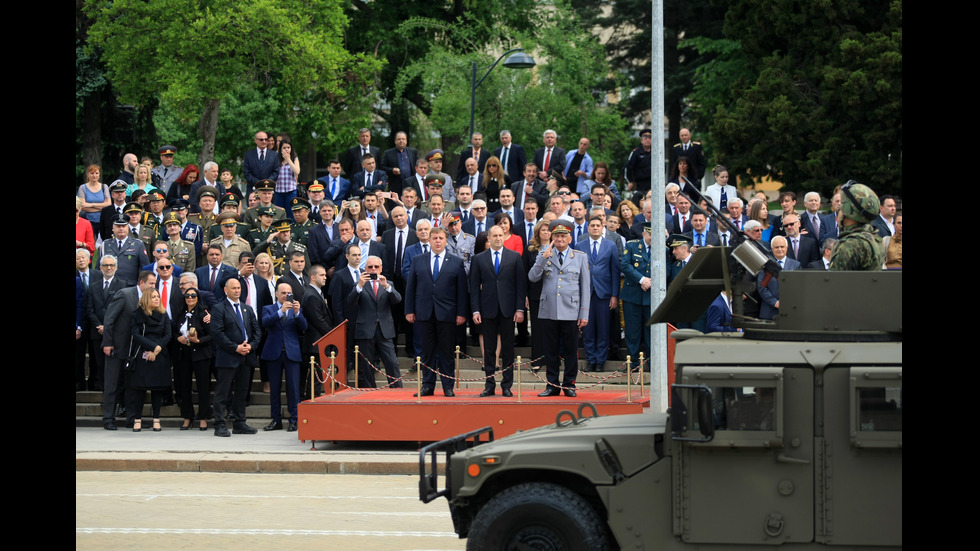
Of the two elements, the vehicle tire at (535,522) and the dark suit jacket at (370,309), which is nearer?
the vehicle tire at (535,522)

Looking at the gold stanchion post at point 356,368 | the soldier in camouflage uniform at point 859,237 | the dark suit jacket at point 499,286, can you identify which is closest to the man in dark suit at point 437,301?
the dark suit jacket at point 499,286

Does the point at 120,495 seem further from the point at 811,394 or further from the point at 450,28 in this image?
the point at 450,28

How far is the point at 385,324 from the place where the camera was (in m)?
17.7

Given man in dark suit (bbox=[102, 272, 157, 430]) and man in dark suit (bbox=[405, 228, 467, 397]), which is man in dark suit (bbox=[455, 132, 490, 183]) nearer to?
man in dark suit (bbox=[405, 228, 467, 397])

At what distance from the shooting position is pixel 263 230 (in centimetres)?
2009

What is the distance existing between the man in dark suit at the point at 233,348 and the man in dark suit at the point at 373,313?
1.47m

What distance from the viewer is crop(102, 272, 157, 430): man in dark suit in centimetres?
1773

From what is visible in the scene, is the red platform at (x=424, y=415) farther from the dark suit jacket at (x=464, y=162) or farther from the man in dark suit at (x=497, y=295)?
the dark suit jacket at (x=464, y=162)

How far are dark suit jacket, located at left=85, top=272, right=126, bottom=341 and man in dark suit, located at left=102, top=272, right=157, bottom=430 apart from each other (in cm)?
50

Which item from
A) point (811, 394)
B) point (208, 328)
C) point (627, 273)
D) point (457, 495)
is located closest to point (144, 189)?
point (208, 328)

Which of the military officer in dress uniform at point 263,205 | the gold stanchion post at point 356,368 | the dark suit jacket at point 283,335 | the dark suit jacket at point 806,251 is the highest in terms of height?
the military officer in dress uniform at point 263,205

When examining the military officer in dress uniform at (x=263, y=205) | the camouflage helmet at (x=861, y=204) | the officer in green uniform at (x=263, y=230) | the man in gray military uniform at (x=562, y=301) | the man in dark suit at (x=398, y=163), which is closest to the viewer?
the camouflage helmet at (x=861, y=204)

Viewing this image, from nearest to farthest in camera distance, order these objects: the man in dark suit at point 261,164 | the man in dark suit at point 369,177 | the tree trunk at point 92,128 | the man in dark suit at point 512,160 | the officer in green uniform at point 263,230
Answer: the officer in green uniform at point 263,230 → the man in dark suit at point 369,177 → the man in dark suit at point 261,164 → the man in dark suit at point 512,160 → the tree trunk at point 92,128

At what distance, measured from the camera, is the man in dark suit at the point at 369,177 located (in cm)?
2228
